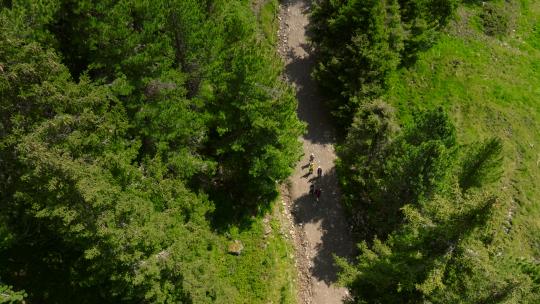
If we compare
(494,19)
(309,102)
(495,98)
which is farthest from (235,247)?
(494,19)

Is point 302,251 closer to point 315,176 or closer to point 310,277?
point 310,277

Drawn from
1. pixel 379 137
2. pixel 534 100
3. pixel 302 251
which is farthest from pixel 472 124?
pixel 302 251

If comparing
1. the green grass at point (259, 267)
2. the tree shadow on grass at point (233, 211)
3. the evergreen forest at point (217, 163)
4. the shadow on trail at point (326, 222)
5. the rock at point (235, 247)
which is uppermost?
the evergreen forest at point (217, 163)

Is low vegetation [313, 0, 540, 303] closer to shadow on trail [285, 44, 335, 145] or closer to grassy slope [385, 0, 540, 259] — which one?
grassy slope [385, 0, 540, 259]

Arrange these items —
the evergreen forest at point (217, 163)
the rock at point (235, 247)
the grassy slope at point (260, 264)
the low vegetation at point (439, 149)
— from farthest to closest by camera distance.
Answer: the rock at point (235, 247)
the grassy slope at point (260, 264)
the low vegetation at point (439, 149)
the evergreen forest at point (217, 163)

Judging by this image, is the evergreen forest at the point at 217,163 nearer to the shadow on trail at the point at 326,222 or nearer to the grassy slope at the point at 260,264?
the grassy slope at the point at 260,264

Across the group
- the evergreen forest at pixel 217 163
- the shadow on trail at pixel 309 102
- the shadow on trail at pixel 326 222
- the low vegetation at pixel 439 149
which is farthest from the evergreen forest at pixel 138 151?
the shadow on trail at pixel 309 102

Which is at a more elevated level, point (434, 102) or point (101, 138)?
point (101, 138)

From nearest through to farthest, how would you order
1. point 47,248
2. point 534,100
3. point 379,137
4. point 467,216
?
point 467,216 → point 47,248 → point 379,137 → point 534,100
